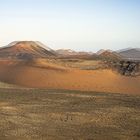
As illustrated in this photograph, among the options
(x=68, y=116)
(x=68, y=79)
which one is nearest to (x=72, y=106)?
(x=68, y=116)

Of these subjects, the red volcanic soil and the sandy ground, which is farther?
the red volcanic soil

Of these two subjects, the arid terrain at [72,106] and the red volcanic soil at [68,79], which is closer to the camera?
the arid terrain at [72,106]

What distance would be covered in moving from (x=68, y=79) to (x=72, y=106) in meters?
11.8

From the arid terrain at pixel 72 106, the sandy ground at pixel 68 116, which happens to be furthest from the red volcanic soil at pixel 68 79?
the sandy ground at pixel 68 116

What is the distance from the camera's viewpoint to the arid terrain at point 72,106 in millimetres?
13219

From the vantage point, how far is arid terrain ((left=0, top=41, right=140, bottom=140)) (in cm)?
1322

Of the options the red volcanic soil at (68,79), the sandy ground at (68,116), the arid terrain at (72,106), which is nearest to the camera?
the sandy ground at (68,116)

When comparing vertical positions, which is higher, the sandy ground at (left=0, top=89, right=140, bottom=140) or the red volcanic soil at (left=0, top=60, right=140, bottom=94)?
the red volcanic soil at (left=0, top=60, right=140, bottom=94)

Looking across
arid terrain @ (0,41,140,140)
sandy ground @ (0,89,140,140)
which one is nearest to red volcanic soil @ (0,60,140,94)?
arid terrain @ (0,41,140,140)

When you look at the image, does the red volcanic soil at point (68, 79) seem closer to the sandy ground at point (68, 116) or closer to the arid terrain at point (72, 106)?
the arid terrain at point (72, 106)

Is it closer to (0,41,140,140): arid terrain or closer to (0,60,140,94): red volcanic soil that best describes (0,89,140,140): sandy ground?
(0,41,140,140): arid terrain

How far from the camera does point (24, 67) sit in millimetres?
33281

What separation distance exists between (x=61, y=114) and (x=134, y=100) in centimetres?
519

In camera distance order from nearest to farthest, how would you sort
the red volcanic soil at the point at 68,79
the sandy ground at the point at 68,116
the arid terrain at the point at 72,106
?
the sandy ground at the point at 68,116
the arid terrain at the point at 72,106
the red volcanic soil at the point at 68,79
